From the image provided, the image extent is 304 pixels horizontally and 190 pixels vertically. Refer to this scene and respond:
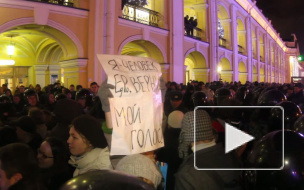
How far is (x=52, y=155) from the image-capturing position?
9.40 ft

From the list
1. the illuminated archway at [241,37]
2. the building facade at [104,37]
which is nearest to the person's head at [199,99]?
the building facade at [104,37]

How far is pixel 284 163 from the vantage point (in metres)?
2.06

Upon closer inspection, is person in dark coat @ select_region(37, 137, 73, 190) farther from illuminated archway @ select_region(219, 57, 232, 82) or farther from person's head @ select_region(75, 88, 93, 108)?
illuminated archway @ select_region(219, 57, 232, 82)

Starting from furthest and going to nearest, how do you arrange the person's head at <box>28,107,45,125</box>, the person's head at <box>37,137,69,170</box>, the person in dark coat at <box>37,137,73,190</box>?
the person's head at <box>28,107,45,125</box>
the person's head at <box>37,137,69,170</box>
the person in dark coat at <box>37,137,73,190</box>

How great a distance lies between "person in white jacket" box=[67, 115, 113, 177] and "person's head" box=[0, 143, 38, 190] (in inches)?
15.6

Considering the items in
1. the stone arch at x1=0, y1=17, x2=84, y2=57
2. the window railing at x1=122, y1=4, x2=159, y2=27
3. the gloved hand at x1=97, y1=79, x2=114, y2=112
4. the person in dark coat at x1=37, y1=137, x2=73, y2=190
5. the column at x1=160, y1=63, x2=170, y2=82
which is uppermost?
the window railing at x1=122, y1=4, x2=159, y2=27

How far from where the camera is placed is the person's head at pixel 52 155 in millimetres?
2838

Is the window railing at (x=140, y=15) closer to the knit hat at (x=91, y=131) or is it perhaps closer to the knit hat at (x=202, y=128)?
the knit hat at (x=91, y=131)

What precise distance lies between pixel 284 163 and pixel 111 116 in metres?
1.26

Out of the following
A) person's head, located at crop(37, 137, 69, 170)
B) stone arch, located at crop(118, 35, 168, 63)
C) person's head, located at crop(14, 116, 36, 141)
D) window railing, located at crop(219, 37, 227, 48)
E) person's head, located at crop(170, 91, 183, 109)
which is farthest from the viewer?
window railing, located at crop(219, 37, 227, 48)

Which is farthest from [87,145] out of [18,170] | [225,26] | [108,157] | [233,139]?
[225,26]

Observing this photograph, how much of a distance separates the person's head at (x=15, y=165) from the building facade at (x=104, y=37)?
29.9 feet

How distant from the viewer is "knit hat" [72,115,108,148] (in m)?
2.54

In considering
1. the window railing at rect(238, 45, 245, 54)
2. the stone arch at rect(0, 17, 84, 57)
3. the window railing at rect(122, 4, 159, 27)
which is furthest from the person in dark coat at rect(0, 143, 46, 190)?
the window railing at rect(238, 45, 245, 54)
